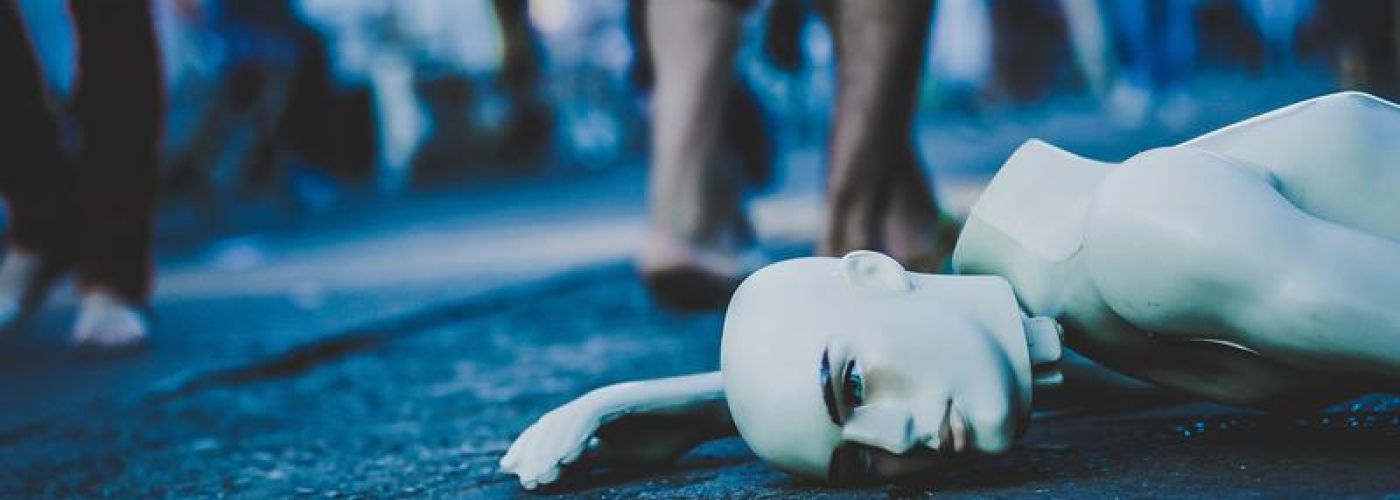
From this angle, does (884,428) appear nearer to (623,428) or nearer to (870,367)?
(870,367)

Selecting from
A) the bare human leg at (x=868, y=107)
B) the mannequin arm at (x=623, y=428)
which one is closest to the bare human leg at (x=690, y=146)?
the bare human leg at (x=868, y=107)

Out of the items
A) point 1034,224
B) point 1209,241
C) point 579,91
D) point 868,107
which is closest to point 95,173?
point 868,107

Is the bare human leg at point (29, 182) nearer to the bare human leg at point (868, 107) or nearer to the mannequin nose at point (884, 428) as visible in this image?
the bare human leg at point (868, 107)

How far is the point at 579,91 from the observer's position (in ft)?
48.6

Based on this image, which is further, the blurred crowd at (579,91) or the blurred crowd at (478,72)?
the blurred crowd at (478,72)

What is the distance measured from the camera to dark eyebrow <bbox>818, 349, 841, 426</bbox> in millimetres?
1663

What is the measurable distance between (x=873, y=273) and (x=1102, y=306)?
0.23 meters

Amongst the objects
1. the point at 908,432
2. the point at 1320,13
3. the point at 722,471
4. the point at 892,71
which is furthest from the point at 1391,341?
the point at 1320,13

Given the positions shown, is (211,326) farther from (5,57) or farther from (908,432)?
(908,432)

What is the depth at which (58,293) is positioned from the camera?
5930mm

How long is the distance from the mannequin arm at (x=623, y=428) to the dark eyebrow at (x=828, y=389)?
324mm

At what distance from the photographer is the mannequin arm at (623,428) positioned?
75.6 inches

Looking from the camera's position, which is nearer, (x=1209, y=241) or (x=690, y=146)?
(x=1209, y=241)

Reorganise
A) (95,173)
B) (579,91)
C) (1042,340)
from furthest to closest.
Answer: (579,91) → (95,173) → (1042,340)
